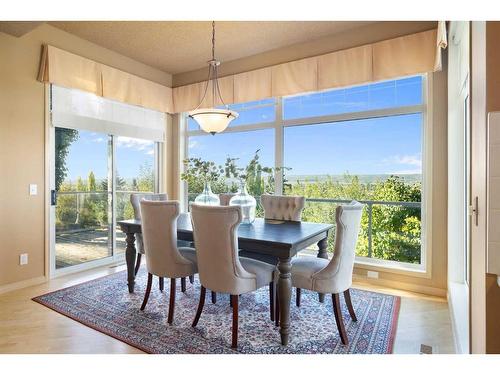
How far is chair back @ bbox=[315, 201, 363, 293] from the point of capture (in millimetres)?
2152

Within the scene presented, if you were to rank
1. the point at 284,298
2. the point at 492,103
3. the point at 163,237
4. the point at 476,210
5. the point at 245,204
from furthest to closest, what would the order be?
the point at 245,204 < the point at 163,237 < the point at 284,298 < the point at 476,210 < the point at 492,103

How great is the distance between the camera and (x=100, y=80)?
4047mm

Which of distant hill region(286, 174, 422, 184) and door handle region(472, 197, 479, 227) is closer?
door handle region(472, 197, 479, 227)

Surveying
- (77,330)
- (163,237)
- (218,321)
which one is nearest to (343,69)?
(163,237)

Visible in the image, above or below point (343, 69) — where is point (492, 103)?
below

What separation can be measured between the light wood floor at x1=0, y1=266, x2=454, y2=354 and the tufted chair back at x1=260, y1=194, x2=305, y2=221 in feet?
4.47

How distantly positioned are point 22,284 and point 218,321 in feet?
7.97

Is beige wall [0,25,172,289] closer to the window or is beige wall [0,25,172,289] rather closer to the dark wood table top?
the window

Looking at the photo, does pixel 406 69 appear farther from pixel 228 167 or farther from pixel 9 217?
pixel 9 217

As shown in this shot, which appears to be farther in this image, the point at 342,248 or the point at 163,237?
the point at 163,237

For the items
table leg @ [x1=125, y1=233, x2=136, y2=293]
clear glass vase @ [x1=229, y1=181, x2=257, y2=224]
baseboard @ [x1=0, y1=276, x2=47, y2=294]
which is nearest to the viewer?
clear glass vase @ [x1=229, y1=181, x2=257, y2=224]

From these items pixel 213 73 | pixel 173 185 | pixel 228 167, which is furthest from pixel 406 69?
pixel 173 185

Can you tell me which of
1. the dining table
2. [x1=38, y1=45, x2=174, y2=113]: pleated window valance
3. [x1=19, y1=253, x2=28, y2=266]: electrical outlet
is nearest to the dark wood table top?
the dining table

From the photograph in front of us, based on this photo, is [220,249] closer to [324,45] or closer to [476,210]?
[476,210]
